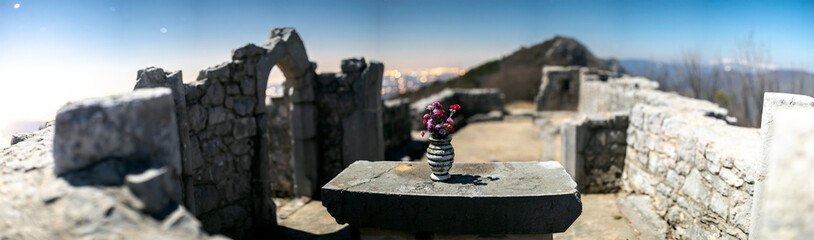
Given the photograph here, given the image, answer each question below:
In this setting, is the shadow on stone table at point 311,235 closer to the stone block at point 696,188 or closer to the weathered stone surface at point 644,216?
the weathered stone surface at point 644,216

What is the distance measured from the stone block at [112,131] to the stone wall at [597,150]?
5.91 m

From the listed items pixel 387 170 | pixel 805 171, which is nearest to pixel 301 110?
pixel 387 170

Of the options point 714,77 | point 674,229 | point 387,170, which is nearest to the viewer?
point 387,170

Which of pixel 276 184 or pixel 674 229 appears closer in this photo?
pixel 674 229

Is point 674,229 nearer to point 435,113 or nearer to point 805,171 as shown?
point 435,113

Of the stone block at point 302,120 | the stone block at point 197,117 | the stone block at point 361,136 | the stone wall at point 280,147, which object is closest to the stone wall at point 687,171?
the stone block at point 361,136

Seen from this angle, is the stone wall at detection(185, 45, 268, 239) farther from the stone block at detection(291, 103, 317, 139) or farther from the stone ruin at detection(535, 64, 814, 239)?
the stone ruin at detection(535, 64, 814, 239)

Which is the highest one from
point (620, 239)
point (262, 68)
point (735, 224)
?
point (262, 68)

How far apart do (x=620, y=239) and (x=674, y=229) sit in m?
0.61

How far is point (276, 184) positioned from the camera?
8586 millimetres

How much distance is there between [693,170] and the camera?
5113mm

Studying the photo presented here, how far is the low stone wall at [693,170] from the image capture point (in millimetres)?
4273

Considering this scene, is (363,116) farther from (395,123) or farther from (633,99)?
(633,99)

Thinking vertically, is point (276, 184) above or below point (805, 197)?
below
